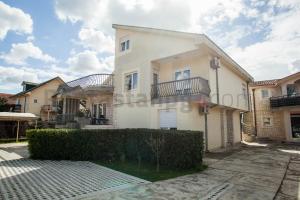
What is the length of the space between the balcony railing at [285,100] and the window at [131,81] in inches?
646

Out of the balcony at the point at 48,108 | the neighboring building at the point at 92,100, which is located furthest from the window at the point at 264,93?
the balcony at the point at 48,108

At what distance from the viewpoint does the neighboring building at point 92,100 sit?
17.0 m

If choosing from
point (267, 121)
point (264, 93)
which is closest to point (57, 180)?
point (267, 121)

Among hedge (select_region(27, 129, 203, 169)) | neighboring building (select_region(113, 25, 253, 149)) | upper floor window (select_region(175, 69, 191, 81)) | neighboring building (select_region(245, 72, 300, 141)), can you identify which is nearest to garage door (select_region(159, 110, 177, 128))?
neighboring building (select_region(113, 25, 253, 149))

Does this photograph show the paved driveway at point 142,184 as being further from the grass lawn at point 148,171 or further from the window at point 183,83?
the window at point 183,83

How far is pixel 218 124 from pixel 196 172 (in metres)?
8.06

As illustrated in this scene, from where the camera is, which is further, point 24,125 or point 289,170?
point 24,125

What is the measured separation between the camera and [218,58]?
13.7 m

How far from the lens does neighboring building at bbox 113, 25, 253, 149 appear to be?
12289 millimetres

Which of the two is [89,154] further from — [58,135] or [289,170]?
[289,170]

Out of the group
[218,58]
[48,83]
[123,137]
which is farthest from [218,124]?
[48,83]

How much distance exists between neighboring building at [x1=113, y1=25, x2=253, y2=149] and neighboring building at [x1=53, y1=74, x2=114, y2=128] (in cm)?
129

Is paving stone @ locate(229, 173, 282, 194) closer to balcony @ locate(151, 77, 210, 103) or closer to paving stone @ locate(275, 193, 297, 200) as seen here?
paving stone @ locate(275, 193, 297, 200)

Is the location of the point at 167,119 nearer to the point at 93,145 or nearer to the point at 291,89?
the point at 93,145
